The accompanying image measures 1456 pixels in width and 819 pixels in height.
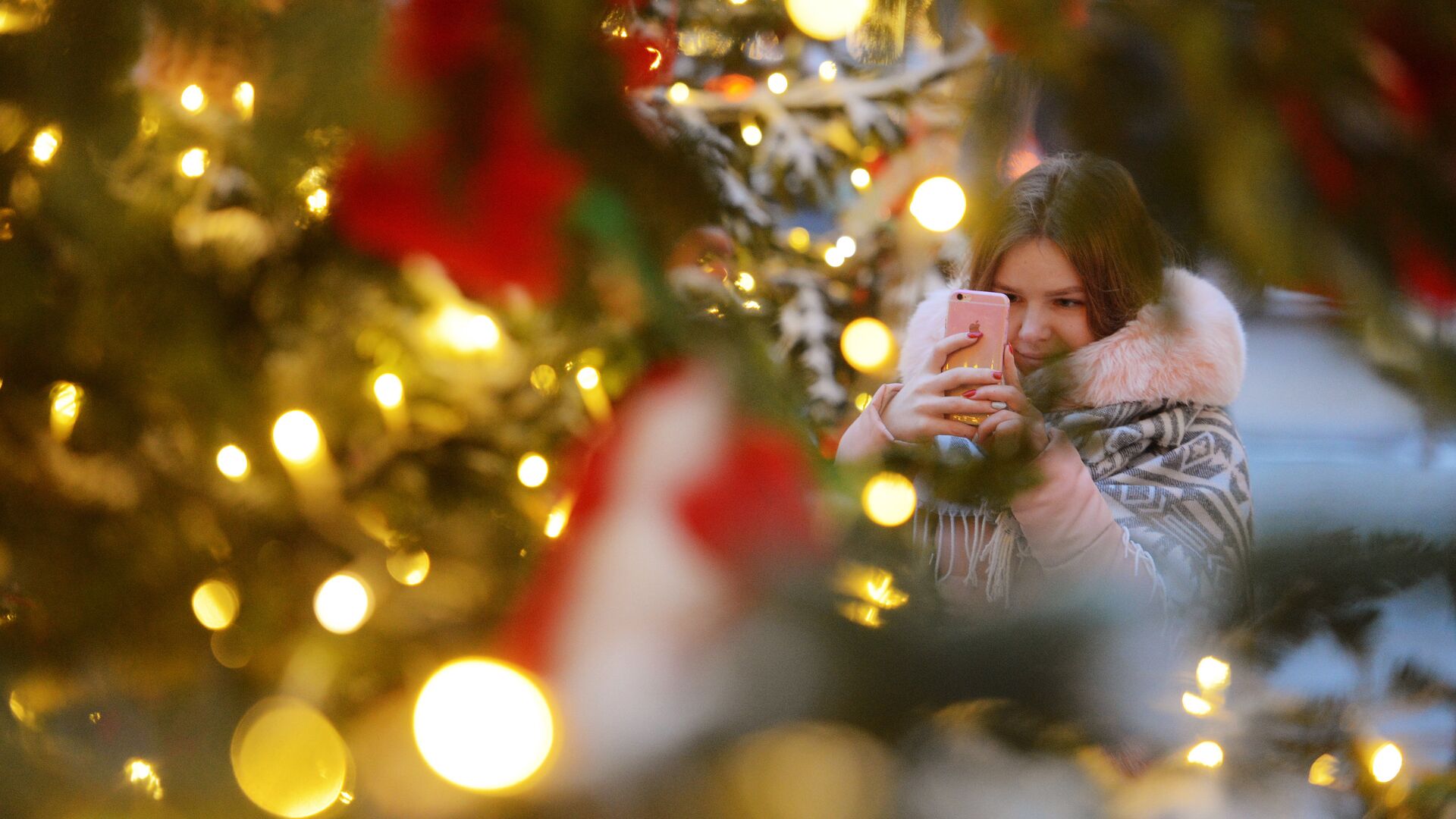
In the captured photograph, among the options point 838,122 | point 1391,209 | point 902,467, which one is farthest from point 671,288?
point 838,122

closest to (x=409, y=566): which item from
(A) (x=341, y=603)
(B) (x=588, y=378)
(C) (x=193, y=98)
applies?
(A) (x=341, y=603)

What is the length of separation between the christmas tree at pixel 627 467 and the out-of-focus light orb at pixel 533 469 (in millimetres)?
243

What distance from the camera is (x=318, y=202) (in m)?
0.41

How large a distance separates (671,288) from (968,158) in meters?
0.09

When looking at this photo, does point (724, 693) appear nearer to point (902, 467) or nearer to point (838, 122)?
point (902, 467)

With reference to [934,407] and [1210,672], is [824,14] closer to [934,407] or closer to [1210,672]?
[934,407]

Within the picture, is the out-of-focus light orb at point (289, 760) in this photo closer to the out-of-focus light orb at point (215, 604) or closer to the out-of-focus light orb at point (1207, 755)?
the out-of-focus light orb at point (215, 604)

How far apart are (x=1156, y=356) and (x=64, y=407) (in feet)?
1.74

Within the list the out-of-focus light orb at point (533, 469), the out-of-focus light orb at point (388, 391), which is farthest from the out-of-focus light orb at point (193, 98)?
the out-of-focus light orb at point (533, 469)

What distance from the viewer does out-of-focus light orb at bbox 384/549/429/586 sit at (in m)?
0.49

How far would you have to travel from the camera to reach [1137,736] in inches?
8.7

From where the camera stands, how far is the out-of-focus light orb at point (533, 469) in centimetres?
62

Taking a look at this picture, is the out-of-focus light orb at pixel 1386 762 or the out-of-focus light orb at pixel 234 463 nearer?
the out-of-focus light orb at pixel 1386 762

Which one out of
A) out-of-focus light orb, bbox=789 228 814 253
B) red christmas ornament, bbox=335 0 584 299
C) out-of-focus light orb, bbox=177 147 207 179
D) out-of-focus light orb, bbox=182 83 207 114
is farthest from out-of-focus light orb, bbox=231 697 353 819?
out-of-focus light orb, bbox=789 228 814 253
